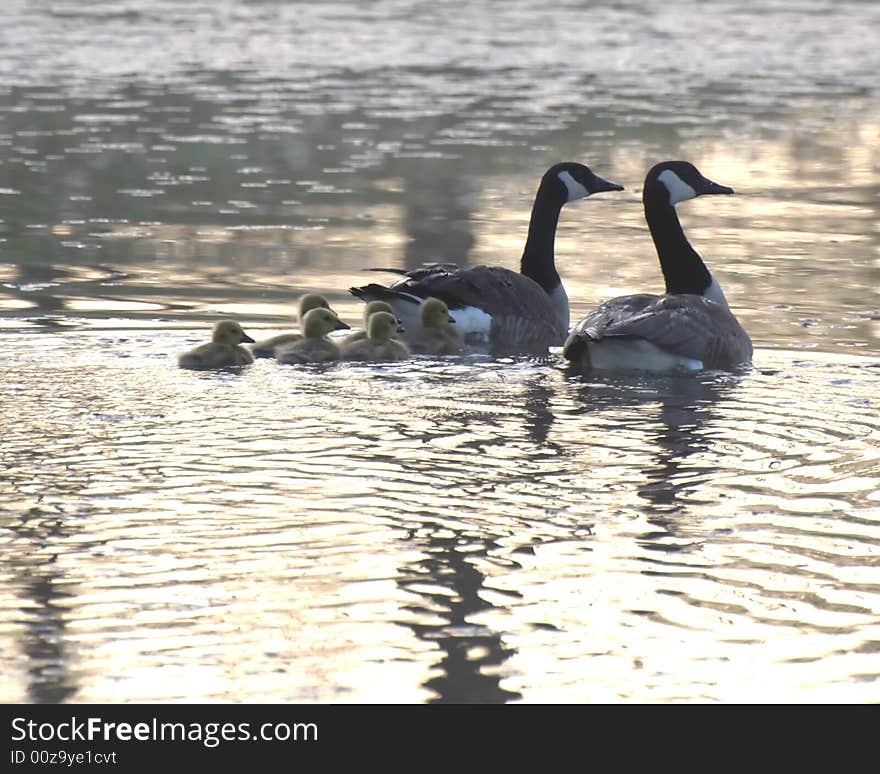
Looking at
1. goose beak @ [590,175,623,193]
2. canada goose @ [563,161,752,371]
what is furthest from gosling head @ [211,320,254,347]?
goose beak @ [590,175,623,193]

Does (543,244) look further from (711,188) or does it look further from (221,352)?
(221,352)

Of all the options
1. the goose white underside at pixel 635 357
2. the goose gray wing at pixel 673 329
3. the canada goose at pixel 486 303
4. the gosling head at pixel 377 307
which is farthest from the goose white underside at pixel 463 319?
the goose white underside at pixel 635 357

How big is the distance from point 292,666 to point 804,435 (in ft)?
12.0

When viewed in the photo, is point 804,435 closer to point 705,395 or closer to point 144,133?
point 705,395

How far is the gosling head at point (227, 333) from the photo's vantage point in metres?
9.77

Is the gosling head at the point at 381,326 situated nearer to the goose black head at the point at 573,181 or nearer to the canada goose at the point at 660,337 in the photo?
the canada goose at the point at 660,337

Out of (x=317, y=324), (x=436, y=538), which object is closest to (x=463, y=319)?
(x=317, y=324)

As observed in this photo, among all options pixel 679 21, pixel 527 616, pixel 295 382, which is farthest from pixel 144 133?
pixel 679 21

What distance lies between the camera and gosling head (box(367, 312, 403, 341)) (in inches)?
395

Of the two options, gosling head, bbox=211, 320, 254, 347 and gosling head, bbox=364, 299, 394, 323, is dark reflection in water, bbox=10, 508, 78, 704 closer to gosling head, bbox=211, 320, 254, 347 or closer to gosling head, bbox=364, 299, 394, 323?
gosling head, bbox=211, 320, 254, 347

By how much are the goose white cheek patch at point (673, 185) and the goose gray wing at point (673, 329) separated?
170cm

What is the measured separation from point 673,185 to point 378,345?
9.05 ft

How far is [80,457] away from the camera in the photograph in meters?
7.50

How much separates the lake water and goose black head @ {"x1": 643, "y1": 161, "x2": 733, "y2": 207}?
91 centimetres
